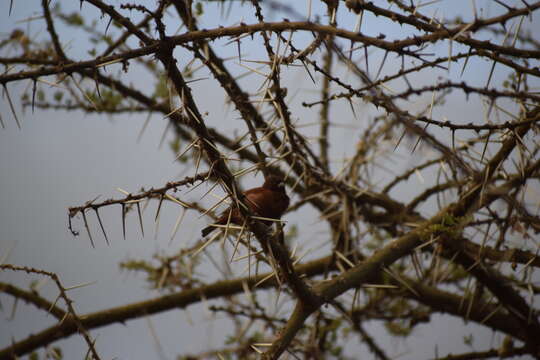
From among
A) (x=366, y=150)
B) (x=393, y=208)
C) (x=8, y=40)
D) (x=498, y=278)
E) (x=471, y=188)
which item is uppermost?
(x=8, y=40)

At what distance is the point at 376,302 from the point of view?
352 cm

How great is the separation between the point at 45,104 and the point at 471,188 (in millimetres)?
2541

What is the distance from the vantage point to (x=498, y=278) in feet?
8.69

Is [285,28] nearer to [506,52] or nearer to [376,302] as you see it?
[506,52]

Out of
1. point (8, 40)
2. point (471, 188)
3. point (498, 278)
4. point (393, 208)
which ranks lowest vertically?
point (498, 278)

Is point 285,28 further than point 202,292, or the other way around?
point 202,292

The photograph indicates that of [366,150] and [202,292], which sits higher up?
[366,150]

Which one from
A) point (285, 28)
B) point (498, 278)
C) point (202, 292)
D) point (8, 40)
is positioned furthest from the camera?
point (8, 40)

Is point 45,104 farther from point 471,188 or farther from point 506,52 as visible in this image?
point 506,52

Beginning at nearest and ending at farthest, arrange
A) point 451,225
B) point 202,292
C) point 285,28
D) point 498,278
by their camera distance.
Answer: point 285,28 < point 451,225 < point 498,278 < point 202,292

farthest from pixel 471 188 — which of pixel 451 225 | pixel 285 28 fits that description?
pixel 285 28

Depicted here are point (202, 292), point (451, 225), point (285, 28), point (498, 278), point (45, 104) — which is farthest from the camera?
point (45, 104)

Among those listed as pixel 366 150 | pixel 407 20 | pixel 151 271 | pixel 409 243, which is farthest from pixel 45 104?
pixel 407 20

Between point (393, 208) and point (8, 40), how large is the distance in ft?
7.99
